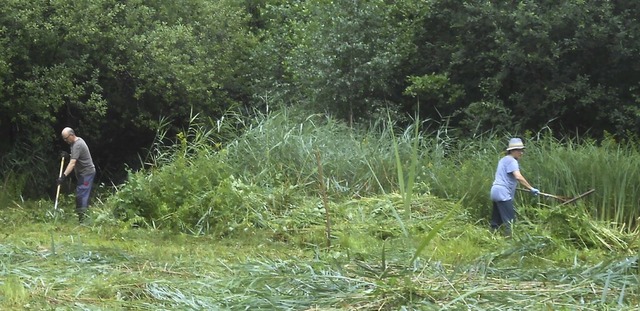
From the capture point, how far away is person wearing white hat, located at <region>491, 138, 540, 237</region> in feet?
35.8

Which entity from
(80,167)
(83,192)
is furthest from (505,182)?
(80,167)

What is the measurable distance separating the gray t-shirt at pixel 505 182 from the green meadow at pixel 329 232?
38 centimetres

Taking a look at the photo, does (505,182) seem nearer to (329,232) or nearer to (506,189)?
(506,189)

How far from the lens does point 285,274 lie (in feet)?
21.1

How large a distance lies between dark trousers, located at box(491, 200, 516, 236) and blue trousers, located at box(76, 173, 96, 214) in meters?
5.96

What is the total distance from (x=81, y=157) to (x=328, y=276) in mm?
8598

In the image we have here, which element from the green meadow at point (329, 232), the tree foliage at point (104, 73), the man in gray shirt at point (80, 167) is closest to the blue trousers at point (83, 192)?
the man in gray shirt at point (80, 167)

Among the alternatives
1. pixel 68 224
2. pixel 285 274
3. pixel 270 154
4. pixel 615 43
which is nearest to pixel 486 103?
pixel 615 43

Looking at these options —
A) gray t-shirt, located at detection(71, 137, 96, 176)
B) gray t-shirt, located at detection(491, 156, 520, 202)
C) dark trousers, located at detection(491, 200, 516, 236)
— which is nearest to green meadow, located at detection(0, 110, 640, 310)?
dark trousers, located at detection(491, 200, 516, 236)

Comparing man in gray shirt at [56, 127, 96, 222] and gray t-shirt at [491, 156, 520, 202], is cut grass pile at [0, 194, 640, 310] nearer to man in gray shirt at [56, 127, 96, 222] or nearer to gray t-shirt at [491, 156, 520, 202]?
gray t-shirt at [491, 156, 520, 202]

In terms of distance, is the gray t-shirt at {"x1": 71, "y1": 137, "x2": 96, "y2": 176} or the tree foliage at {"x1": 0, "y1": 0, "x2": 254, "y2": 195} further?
the tree foliage at {"x1": 0, "y1": 0, "x2": 254, "y2": 195}

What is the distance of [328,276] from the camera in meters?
6.04

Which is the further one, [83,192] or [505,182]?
[83,192]

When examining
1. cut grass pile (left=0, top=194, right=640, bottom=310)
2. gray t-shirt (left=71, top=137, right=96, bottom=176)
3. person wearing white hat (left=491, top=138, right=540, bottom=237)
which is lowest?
gray t-shirt (left=71, top=137, right=96, bottom=176)
